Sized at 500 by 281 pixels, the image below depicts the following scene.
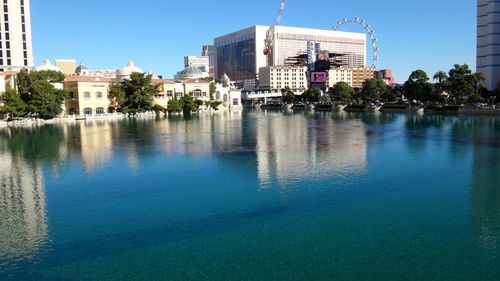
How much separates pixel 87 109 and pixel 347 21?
13621 centimetres

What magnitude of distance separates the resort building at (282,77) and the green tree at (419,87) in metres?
81.2

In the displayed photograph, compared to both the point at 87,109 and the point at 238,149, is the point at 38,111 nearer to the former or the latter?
the point at 87,109

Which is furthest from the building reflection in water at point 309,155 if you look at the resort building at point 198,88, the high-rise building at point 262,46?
the high-rise building at point 262,46

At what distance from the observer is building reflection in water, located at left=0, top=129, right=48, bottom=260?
15.3 meters

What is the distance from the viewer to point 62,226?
17531 millimetres

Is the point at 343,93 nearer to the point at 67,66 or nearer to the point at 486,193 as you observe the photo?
the point at 67,66

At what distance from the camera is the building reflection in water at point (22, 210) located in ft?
50.1

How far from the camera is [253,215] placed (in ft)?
60.5

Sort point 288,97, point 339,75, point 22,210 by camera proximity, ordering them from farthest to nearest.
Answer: point 339,75, point 288,97, point 22,210

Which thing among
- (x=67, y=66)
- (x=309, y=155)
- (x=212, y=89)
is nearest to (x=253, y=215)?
(x=309, y=155)

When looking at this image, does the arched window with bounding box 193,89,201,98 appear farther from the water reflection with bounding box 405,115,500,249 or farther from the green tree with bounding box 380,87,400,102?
the water reflection with bounding box 405,115,500,249

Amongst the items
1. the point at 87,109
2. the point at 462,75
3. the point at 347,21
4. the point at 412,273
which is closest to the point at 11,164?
the point at 412,273

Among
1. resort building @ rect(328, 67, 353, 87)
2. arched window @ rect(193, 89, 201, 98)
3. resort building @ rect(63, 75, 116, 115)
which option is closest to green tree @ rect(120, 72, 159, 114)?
resort building @ rect(63, 75, 116, 115)

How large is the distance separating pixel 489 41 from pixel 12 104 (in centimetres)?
A: 8787
